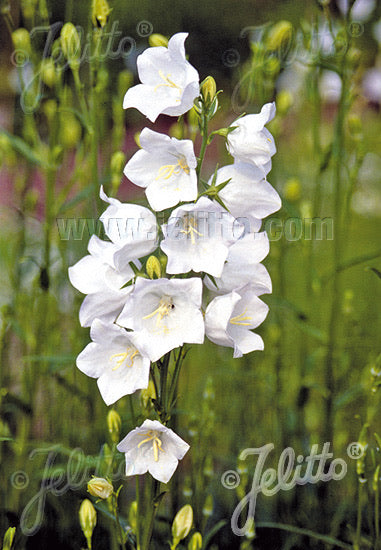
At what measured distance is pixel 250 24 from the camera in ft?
3.98

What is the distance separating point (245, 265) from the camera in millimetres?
727

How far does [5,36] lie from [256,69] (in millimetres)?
500

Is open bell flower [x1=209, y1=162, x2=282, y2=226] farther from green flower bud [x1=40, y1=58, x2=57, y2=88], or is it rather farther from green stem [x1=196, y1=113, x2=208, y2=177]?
A: green flower bud [x1=40, y1=58, x2=57, y2=88]

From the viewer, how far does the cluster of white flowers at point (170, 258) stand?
0.68 m

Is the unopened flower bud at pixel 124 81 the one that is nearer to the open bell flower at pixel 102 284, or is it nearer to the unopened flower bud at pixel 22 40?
the unopened flower bud at pixel 22 40

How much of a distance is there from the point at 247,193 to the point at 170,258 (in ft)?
0.40

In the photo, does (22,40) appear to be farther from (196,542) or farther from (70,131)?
(196,542)

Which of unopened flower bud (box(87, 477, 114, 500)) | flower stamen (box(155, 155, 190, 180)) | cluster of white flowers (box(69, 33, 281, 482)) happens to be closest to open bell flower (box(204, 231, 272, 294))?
cluster of white flowers (box(69, 33, 281, 482))

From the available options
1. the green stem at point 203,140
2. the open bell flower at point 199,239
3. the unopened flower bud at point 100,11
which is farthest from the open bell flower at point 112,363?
the unopened flower bud at point 100,11

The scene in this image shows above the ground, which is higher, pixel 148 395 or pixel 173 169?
pixel 173 169

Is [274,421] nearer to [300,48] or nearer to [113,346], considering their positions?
[113,346]

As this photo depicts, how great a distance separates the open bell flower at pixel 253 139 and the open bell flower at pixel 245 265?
9 cm

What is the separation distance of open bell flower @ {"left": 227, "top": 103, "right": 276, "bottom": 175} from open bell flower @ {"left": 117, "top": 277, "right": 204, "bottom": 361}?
16 centimetres

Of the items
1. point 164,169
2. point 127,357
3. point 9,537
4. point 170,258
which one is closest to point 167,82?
point 164,169
